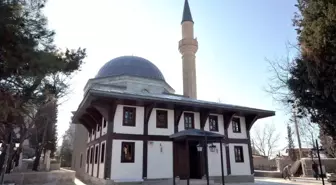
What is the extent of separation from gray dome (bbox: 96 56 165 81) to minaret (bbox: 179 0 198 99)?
12.6 feet

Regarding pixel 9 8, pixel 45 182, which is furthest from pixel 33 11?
pixel 45 182

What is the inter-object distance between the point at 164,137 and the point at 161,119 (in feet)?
3.64

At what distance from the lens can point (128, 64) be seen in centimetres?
2327

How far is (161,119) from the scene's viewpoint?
15.1 meters

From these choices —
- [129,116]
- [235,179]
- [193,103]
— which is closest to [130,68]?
[129,116]

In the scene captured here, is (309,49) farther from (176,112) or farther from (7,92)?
(7,92)

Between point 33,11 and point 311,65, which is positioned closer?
point 33,11

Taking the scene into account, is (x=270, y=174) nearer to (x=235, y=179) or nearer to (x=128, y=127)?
(x=235, y=179)

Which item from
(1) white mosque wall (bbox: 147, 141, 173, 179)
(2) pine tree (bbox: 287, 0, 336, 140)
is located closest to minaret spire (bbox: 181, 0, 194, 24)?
(1) white mosque wall (bbox: 147, 141, 173, 179)

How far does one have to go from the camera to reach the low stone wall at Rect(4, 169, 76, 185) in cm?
1472

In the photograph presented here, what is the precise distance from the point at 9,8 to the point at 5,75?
187 cm

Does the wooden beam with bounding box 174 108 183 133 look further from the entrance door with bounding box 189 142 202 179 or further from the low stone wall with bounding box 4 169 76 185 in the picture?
the low stone wall with bounding box 4 169 76 185

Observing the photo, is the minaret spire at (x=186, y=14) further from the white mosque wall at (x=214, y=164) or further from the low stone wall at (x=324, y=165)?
the low stone wall at (x=324, y=165)

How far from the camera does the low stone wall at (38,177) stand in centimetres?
1472
